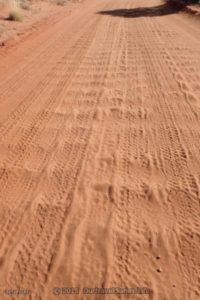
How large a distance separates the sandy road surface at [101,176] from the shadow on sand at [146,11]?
980 cm

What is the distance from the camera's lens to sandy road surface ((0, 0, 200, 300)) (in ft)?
12.1

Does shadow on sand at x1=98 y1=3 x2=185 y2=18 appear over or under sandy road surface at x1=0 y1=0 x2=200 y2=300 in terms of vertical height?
over

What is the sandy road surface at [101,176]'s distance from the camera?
369cm

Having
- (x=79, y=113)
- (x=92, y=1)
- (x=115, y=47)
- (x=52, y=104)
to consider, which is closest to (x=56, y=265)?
(x=79, y=113)

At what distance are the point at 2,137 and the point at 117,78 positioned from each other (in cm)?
350

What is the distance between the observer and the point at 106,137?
6.07 m

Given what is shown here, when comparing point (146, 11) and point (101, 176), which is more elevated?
point (146, 11)

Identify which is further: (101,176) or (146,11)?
(146,11)

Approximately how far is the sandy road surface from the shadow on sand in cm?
980

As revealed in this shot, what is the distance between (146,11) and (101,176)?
17.4 metres

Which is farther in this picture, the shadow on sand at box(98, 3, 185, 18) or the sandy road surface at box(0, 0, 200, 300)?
the shadow on sand at box(98, 3, 185, 18)

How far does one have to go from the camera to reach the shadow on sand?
19.0 m

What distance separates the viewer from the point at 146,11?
20312mm

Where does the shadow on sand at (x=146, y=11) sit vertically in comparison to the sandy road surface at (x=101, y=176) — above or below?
above
